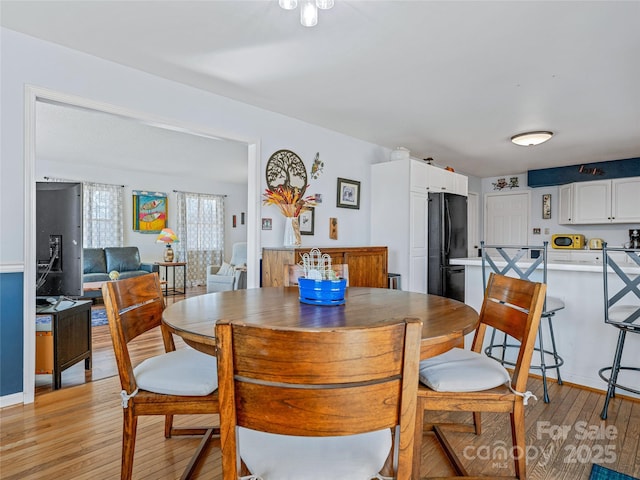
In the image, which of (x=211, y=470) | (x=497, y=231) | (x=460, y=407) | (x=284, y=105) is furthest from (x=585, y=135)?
(x=211, y=470)

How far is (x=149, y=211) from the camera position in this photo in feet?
24.2

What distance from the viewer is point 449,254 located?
4551 millimetres

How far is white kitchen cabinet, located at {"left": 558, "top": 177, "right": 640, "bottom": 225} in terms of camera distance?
18.1ft

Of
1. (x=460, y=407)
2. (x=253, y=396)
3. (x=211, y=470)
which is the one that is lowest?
(x=211, y=470)

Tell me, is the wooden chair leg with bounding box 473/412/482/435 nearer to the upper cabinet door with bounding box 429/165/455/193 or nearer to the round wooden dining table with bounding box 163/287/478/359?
the round wooden dining table with bounding box 163/287/478/359

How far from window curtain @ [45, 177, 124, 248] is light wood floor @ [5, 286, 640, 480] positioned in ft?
15.9

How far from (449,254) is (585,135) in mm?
2045

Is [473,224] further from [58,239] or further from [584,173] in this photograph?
[58,239]

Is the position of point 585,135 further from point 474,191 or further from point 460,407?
point 460,407

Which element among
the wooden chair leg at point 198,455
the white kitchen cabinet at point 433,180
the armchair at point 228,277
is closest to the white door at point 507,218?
the white kitchen cabinet at point 433,180

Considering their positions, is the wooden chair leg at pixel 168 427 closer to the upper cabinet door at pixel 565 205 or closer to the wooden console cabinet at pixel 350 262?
the wooden console cabinet at pixel 350 262

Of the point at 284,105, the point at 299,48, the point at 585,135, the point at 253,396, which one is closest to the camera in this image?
the point at 253,396

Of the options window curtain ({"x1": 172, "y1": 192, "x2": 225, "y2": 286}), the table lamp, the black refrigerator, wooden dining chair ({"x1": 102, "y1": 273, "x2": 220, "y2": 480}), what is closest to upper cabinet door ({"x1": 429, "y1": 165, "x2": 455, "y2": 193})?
the black refrigerator

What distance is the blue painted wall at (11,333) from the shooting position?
230 cm
